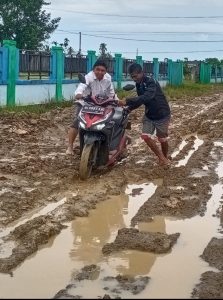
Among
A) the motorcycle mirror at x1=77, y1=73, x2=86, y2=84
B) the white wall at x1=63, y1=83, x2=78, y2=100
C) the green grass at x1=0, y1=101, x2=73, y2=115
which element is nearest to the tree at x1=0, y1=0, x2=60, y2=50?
the white wall at x1=63, y1=83, x2=78, y2=100

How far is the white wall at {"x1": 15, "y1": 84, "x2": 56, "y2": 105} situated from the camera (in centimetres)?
1579

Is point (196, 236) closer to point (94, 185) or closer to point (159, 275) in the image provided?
point (159, 275)

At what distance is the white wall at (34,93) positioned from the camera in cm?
1579

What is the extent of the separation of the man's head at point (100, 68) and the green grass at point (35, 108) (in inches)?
208

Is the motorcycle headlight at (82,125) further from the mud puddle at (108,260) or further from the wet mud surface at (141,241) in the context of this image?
the wet mud surface at (141,241)

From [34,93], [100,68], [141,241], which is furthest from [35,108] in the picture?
[141,241]

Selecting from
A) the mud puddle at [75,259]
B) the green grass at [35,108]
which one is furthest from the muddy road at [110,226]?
the green grass at [35,108]

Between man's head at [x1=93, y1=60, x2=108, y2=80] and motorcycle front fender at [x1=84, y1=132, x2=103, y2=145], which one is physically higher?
man's head at [x1=93, y1=60, x2=108, y2=80]

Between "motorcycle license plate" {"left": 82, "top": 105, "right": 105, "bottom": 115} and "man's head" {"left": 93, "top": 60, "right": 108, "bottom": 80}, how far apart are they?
79cm

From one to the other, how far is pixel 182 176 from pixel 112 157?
3.31 feet

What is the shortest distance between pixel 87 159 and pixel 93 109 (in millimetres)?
704

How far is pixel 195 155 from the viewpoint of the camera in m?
9.38

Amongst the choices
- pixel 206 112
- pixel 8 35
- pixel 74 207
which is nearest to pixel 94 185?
pixel 74 207

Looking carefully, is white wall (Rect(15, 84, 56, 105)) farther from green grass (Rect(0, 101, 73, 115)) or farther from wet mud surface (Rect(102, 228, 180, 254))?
wet mud surface (Rect(102, 228, 180, 254))
